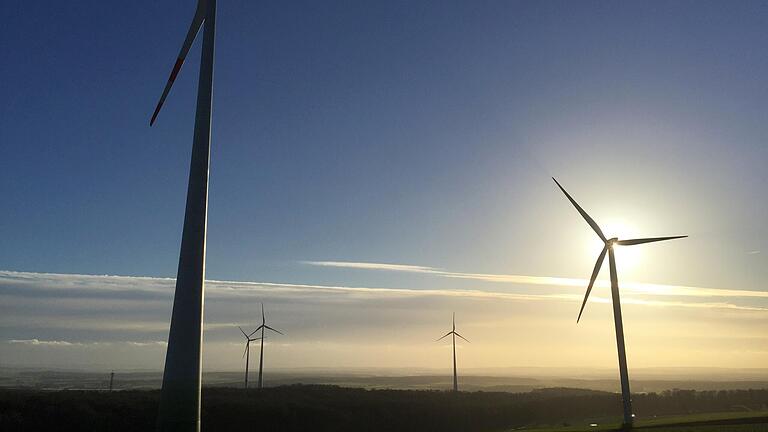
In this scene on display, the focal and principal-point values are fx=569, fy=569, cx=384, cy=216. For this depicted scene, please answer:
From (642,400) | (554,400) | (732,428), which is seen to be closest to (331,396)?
(554,400)

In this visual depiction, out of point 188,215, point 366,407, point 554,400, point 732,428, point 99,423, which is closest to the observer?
point 188,215

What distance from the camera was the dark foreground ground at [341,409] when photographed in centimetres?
10381

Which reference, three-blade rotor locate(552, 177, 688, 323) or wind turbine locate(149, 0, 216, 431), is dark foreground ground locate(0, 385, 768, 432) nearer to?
three-blade rotor locate(552, 177, 688, 323)

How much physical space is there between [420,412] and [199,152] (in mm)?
133867

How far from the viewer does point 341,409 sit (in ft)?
468

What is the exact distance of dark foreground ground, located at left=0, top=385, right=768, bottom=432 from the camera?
10381 centimetres

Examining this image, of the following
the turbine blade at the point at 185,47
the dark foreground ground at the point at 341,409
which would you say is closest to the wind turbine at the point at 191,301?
the turbine blade at the point at 185,47

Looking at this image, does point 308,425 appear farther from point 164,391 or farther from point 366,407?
point 164,391

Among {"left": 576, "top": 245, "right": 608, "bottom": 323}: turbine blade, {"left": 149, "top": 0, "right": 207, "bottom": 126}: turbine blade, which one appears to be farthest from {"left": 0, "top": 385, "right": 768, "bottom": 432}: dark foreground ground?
{"left": 149, "top": 0, "right": 207, "bottom": 126}: turbine blade

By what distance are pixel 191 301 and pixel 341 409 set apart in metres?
126

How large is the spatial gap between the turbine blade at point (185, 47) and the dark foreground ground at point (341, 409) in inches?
3124

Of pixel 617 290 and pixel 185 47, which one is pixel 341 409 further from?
pixel 185 47

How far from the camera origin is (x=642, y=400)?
166125 mm

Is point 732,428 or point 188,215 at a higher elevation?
point 188,215
